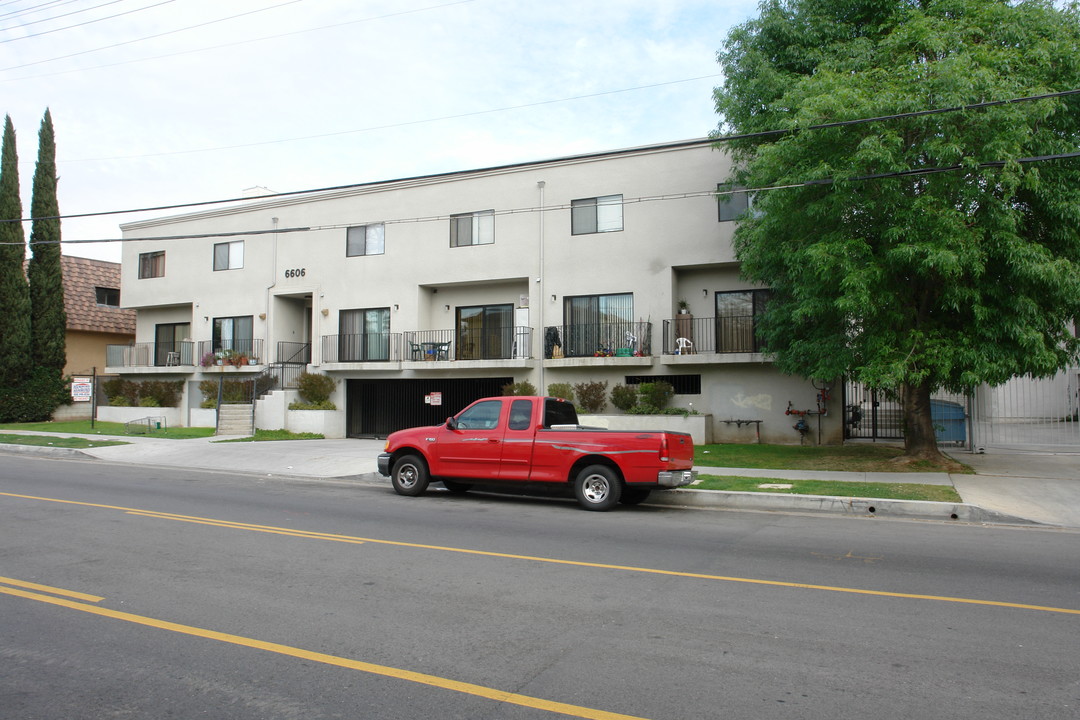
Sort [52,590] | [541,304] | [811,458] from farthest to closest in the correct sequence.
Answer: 1. [541,304]
2. [811,458]
3. [52,590]

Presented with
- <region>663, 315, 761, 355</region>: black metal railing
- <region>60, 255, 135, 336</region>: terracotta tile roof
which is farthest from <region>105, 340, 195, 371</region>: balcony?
<region>663, 315, 761, 355</region>: black metal railing

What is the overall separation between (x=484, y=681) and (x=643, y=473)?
739 cm

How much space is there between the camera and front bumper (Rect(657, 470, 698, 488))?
1172 centimetres

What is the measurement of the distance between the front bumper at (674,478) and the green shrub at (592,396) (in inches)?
425

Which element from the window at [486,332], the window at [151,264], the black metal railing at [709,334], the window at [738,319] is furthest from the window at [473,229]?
the window at [151,264]

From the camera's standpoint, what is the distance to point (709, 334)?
2278cm

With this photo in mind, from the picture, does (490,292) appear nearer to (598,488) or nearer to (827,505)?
(598,488)

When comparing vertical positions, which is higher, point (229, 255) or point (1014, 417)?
point (229, 255)

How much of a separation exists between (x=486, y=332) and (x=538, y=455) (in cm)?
1360

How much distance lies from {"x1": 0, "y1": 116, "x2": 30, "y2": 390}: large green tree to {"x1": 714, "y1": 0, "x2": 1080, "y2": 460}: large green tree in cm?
2964

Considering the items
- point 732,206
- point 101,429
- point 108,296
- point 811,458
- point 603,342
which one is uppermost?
point 732,206

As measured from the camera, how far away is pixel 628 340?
23109 mm

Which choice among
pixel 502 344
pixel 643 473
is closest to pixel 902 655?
pixel 643 473

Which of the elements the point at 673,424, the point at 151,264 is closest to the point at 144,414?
the point at 151,264
